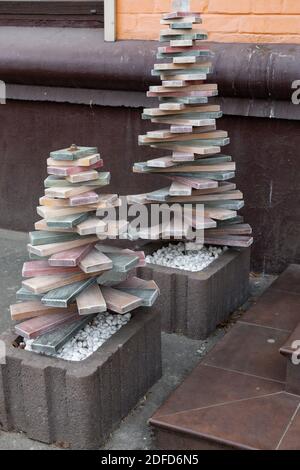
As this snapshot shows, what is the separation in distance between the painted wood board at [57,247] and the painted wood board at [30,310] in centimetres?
27

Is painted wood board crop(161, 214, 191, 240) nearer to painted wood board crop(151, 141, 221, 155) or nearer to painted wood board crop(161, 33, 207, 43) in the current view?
painted wood board crop(151, 141, 221, 155)

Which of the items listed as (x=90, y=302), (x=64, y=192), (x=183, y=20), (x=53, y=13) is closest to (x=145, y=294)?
(x=90, y=302)

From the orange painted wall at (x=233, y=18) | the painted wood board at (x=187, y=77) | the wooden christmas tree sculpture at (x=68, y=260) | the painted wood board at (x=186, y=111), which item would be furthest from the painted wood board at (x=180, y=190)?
the orange painted wall at (x=233, y=18)

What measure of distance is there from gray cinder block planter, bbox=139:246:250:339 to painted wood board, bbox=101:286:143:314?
23.3 inches

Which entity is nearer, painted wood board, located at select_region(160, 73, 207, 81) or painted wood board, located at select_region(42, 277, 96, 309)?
painted wood board, located at select_region(42, 277, 96, 309)

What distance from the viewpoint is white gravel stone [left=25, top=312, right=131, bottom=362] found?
3.05 m

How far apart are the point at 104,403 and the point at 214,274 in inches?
49.2

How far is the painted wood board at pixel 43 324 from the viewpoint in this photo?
302 cm

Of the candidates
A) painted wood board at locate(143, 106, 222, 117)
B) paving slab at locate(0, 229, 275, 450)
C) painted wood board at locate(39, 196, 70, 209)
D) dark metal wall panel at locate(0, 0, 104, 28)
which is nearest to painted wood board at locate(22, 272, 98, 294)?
painted wood board at locate(39, 196, 70, 209)

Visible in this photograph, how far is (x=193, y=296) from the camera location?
3.91 metres

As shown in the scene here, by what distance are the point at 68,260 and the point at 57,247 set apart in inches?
4.8

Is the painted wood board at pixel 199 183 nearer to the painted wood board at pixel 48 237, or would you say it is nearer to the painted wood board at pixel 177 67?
the painted wood board at pixel 177 67

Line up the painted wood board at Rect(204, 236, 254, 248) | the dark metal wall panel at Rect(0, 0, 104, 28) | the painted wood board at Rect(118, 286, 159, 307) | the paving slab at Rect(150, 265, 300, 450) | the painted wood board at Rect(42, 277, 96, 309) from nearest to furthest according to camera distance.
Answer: the paving slab at Rect(150, 265, 300, 450), the painted wood board at Rect(42, 277, 96, 309), the painted wood board at Rect(118, 286, 159, 307), the painted wood board at Rect(204, 236, 254, 248), the dark metal wall panel at Rect(0, 0, 104, 28)

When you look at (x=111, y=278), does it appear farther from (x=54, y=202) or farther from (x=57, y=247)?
(x=54, y=202)
